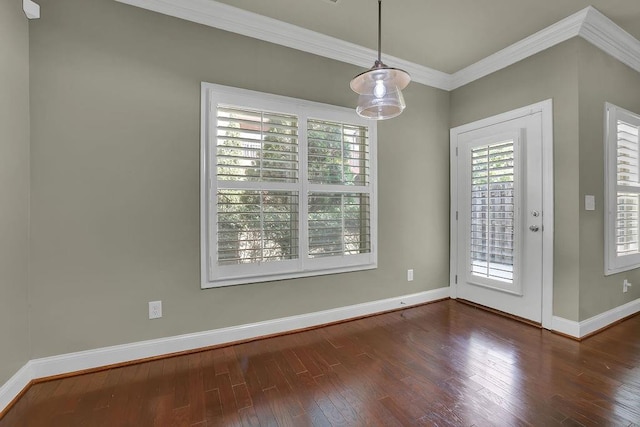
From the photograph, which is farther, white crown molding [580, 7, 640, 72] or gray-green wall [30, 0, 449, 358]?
white crown molding [580, 7, 640, 72]

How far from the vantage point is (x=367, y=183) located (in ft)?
9.93

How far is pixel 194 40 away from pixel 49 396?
262cm

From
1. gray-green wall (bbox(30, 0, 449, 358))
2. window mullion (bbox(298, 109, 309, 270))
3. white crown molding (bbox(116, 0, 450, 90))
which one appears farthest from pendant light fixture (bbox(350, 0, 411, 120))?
white crown molding (bbox(116, 0, 450, 90))

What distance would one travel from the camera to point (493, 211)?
3.09 metres

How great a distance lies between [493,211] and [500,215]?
3.3 inches

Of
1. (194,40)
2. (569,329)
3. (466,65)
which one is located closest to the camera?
(194,40)

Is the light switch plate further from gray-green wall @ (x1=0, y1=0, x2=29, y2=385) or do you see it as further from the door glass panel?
gray-green wall @ (x1=0, y1=0, x2=29, y2=385)

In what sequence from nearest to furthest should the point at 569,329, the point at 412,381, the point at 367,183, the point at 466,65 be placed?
the point at 412,381, the point at 569,329, the point at 367,183, the point at 466,65

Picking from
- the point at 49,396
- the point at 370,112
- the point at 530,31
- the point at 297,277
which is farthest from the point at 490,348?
the point at 49,396

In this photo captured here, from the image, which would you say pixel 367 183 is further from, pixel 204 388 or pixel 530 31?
pixel 204 388

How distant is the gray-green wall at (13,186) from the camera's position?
1614mm

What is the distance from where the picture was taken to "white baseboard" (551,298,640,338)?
2.48m

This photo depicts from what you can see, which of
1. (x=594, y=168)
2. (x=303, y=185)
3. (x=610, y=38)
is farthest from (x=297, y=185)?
(x=610, y=38)

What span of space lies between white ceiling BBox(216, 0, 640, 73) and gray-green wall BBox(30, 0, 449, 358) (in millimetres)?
361
